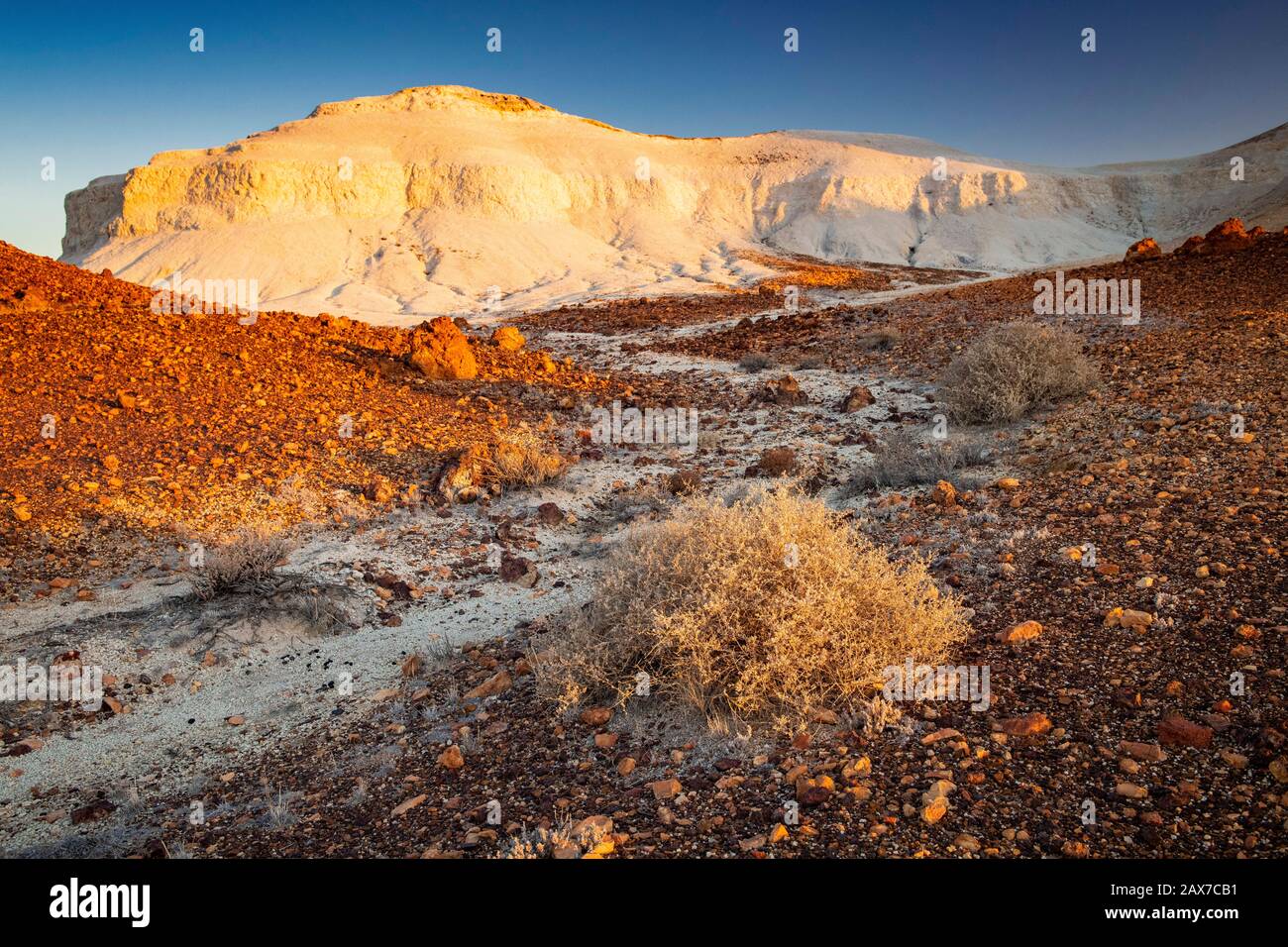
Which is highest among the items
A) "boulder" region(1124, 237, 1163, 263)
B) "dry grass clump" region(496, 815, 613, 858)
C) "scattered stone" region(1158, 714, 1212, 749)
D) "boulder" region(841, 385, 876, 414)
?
"boulder" region(1124, 237, 1163, 263)

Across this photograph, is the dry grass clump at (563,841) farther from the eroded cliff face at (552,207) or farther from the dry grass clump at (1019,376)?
the eroded cliff face at (552,207)

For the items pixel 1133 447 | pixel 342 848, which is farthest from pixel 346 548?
pixel 1133 447

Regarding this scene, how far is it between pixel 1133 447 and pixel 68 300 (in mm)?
11953

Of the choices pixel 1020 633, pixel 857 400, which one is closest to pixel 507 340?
pixel 857 400

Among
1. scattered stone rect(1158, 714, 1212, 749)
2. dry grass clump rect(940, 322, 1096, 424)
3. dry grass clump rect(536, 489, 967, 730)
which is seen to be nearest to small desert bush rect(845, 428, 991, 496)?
dry grass clump rect(940, 322, 1096, 424)

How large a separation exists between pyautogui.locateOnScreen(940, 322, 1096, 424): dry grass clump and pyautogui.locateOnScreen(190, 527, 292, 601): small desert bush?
664cm

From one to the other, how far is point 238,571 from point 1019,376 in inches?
280

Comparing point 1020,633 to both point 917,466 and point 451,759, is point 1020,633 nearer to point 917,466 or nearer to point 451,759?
point 451,759

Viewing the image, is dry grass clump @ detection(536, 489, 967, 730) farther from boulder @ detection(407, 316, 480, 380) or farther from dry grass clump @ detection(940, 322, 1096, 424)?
boulder @ detection(407, 316, 480, 380)

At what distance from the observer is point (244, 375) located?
8047 mm

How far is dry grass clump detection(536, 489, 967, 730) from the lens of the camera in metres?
2.89

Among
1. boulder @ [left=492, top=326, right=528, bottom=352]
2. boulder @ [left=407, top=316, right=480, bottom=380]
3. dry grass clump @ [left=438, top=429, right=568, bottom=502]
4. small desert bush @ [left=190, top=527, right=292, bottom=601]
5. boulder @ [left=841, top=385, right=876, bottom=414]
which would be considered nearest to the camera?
small desert bush @ [left=190, top=527, right=292, bottom=601]

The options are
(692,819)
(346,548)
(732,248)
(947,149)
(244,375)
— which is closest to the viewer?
(692,819)
